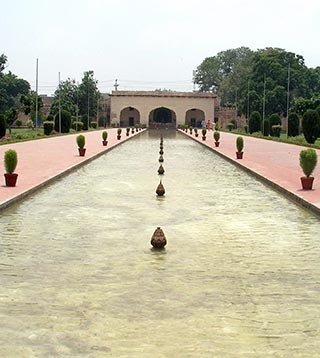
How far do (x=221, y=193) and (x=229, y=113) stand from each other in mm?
66820

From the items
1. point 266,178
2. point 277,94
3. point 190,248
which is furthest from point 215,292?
point 277,94

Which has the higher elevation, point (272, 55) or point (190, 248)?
point (272, 55)

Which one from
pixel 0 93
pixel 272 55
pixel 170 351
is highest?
pixel 272 55

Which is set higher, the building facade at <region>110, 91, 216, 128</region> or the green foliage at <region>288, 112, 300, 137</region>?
the building facade at <region>110, 91, 216, 128</region>

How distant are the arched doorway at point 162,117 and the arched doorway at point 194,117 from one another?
1709 millimetres

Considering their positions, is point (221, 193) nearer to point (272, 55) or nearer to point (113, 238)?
point (113, 238)

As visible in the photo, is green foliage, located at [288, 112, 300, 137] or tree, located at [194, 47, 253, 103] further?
tree, located at [194, 47, 253, 103]

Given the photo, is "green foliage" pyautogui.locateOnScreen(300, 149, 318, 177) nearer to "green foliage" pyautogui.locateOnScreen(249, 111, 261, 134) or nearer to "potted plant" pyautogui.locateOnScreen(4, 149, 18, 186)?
"potted plant" pyautogui.locateOnScreen(4, 149, 18, 186)

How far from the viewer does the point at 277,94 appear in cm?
5847

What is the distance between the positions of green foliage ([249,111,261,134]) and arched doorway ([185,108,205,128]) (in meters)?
24.5

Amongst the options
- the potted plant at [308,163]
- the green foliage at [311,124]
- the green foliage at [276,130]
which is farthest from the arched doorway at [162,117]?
the potted plant at [308,163]

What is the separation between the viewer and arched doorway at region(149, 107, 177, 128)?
7754 centimetres

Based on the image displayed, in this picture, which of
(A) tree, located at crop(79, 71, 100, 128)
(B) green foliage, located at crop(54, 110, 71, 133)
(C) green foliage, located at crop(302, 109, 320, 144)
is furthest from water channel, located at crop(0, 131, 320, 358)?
(A) tree, located at crop(79, 71, 100, 128)

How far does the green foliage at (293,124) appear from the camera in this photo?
135 feet
